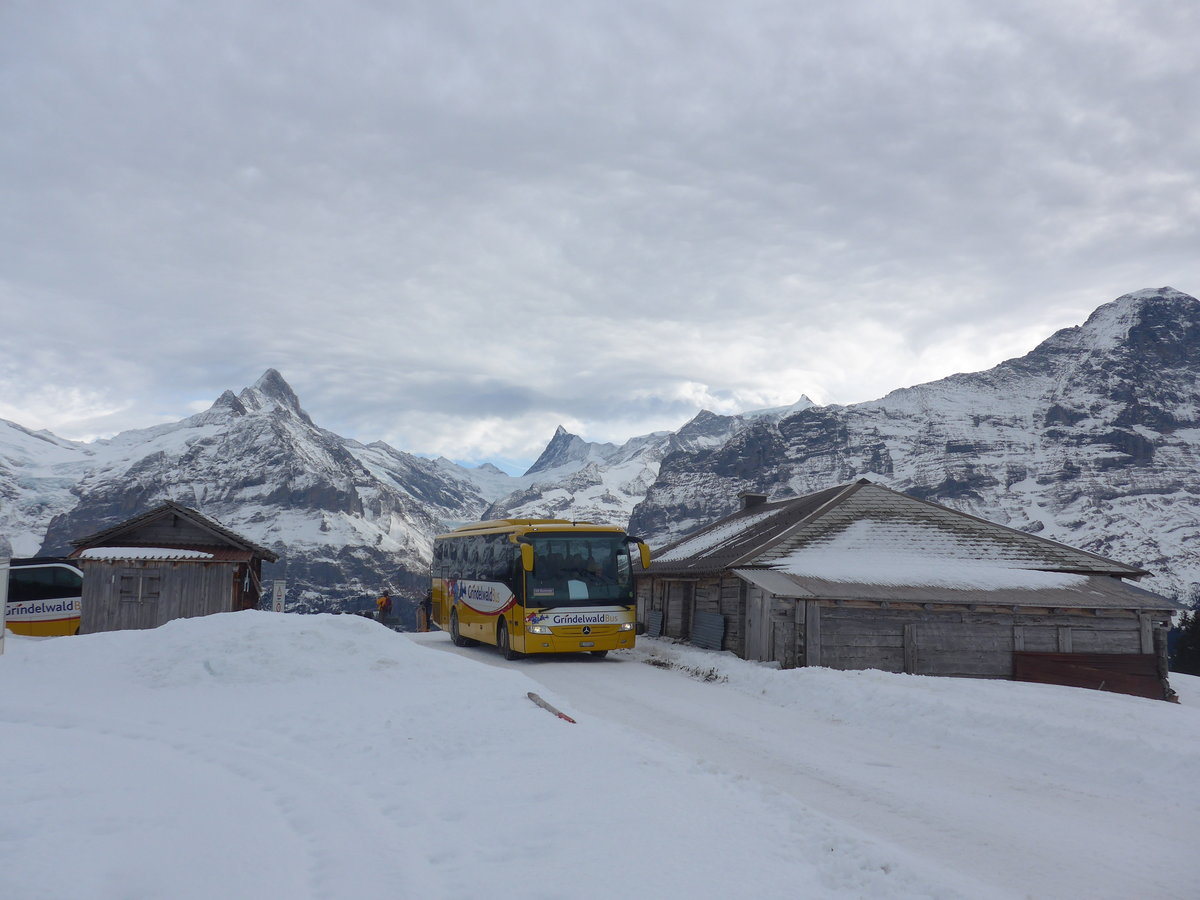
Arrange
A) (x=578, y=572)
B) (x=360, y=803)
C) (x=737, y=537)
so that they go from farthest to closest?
1. (x=737, y=537)
2. (x=578, y=572)
3. (x=360, y=803)

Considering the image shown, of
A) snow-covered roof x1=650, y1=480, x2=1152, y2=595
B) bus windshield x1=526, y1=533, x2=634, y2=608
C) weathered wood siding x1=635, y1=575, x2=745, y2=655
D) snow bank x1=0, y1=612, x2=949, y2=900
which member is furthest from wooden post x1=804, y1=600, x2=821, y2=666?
snow bank x1=0, y1=612, x2=949, y2=900

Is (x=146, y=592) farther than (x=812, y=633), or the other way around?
(x=146, y=592)

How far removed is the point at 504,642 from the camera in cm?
2238

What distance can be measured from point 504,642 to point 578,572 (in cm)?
283

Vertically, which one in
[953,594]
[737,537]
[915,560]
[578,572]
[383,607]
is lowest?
[383,607]

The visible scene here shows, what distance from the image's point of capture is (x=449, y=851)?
6488 millimetres

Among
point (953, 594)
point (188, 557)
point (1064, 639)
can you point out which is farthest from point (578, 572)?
point (1064, 639)

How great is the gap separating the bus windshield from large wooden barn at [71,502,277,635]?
31.5 feet

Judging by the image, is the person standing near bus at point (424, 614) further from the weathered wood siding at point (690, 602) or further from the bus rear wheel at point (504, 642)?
the bus rear wheel at point (504, 642)

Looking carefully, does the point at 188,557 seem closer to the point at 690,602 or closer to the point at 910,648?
the point at 690,602

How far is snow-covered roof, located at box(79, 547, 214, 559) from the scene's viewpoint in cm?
2360

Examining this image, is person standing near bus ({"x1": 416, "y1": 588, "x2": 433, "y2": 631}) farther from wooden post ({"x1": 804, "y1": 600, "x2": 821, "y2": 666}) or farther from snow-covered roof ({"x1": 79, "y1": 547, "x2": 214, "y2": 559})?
wooden post ({"x1": 804, "y1": 600, "x2": 821, "y2": 666})

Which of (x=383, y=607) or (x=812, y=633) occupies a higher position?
(x=812, y=633)

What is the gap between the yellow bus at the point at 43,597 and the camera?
25.3 meters
